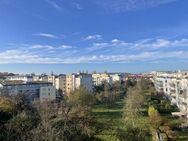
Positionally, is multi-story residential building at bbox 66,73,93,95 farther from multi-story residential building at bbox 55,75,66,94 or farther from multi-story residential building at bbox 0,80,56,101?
multi-story residential building at bbox 0,80,56,101

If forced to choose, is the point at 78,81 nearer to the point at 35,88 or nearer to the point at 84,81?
the point at 84,81

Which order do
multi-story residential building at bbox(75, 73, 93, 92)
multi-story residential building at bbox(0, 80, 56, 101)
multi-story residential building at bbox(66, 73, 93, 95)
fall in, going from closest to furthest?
multi-story residential building at bbox(0, 80, 56, 101) < multi-story residential building at bbox(75, 73, 93, 92) < multi-story residential building at bbox(66, 73, 93, 95)

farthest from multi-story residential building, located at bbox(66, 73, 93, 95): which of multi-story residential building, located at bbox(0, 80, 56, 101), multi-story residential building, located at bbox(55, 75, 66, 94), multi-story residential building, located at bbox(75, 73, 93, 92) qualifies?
multi-story residential building, located at bbox(0, 80, 56, 101)

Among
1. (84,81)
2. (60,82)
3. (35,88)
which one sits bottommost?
(35,88)

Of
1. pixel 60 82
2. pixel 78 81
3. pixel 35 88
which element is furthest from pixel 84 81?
pixel 35 88

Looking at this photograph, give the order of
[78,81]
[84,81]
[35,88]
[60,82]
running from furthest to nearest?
[60,82], [84,81], [78,81], [35,88]

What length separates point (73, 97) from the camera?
4766cm

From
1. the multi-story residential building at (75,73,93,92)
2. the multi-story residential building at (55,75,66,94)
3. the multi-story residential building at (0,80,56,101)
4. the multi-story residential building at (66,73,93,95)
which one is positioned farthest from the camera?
the multi-story residential building at (55,75,66,94)

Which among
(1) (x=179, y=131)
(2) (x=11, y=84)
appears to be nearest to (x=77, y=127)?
(1) (x=179, y=131)

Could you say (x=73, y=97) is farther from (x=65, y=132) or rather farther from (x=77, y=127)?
(x=65, y=132)

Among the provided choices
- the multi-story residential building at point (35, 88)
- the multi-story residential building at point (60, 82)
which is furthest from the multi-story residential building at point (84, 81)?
the multi-story residential building at point (35, 88)

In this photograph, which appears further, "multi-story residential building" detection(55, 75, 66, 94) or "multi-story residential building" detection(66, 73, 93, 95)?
"multi-story residential building" detection(55, 75, 66, 94)

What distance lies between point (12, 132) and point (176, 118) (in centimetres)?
2726

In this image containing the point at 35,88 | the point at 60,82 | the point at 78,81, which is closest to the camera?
the point at 35,88
